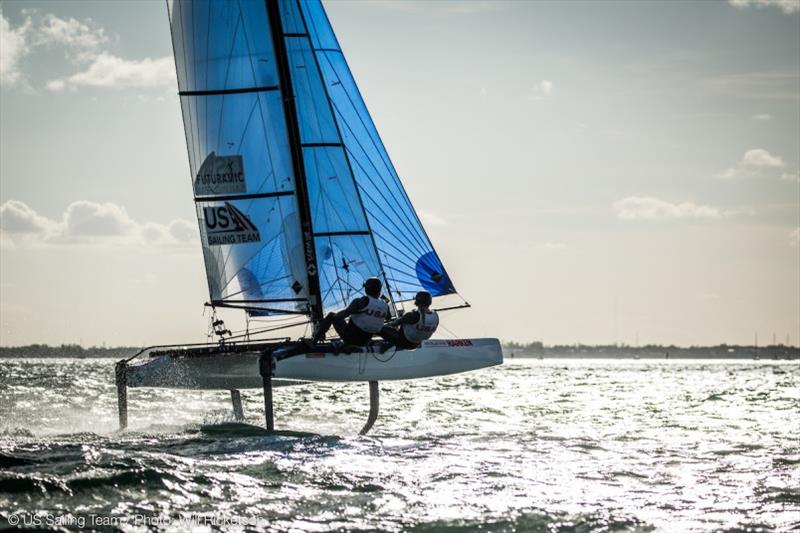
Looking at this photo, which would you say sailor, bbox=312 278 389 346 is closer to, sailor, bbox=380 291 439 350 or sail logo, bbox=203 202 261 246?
sailor, bbox=380 291 439 350

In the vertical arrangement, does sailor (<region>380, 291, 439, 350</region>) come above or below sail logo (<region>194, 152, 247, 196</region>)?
below

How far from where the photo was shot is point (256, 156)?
18.4 meters

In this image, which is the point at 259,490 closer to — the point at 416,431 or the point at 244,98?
the point at 416,431

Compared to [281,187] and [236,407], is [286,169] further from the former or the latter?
[236,407]

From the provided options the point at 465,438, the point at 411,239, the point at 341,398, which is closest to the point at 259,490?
the point at 465,438

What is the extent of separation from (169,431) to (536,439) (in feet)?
18.9

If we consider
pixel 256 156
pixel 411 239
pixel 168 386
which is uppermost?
pixel 256 156

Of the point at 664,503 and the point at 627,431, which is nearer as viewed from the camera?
the point at 664,503

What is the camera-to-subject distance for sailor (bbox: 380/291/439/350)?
55.6 feet

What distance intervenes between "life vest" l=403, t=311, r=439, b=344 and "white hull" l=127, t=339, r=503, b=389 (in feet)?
0.67

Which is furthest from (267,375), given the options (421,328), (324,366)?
(421,328)

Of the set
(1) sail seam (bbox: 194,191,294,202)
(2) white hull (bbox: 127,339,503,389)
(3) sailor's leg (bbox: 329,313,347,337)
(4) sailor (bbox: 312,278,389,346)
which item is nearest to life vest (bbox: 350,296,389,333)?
(4) sailor (bbox: 312,278,389,346)

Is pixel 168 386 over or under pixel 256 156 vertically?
under

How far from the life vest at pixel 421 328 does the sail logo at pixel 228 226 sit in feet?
11.2
